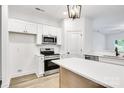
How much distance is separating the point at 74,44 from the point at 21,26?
2.34 metres

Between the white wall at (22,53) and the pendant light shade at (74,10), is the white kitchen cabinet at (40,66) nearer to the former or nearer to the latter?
the white wall at (22,53)

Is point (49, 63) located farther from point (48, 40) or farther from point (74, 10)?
point (74, 10)

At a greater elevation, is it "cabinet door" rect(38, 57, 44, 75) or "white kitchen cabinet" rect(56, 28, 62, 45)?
"white kitchen cabinet" rect(56, 28, 62, 45)

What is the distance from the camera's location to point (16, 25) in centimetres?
320

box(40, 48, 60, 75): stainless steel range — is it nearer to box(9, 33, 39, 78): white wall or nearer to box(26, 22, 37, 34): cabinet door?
box(9, 33, 39, 78): white wall

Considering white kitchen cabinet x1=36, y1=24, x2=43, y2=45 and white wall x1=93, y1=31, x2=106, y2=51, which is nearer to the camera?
white kitchen cabinet x1=36, y1=24, x2=43, y2=45

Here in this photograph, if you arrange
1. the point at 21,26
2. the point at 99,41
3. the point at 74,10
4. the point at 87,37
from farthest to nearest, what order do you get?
the point at 99,41 < the point at 87,37 < the point at 21,26 < the point at 74,10

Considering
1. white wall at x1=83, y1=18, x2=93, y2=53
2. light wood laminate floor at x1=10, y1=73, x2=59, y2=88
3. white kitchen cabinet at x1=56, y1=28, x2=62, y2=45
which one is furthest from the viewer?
white kitchen cabinet at x1=56, y1=28, x2=62, y2=45

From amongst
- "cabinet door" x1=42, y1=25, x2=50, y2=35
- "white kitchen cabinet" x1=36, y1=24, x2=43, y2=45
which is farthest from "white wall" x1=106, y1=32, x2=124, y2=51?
"white kitchen cabinet" x1=36, y1=24, x2=43, y2=45

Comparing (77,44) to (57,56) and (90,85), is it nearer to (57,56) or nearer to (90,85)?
(57,56)

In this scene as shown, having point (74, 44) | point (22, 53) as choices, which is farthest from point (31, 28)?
point (74, 44)

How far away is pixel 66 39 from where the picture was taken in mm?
4293

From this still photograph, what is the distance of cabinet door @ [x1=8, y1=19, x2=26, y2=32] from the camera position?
3080mm

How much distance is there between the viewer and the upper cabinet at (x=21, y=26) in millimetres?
3098
